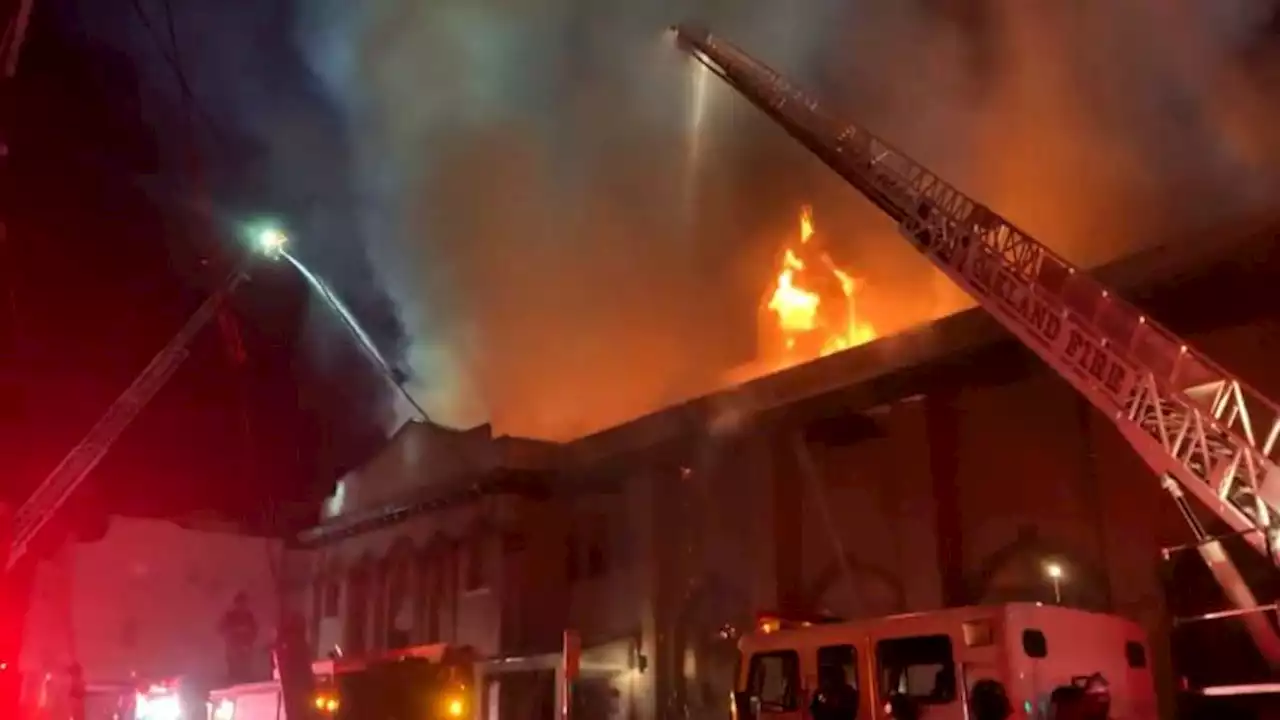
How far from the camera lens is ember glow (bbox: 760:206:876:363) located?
24859mm

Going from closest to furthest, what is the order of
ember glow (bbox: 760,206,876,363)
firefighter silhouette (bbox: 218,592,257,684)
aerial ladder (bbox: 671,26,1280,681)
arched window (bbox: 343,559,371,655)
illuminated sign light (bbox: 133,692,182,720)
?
1. aerial ladder (bbox: 671,26,1280,681)
2. illuminated sign light (bbox: 133,692,182,720)
3. ember glow (bbox: 760,206,876,363)
4. arched window (bbox: 343,559,371,655)
5. firefighter silhouette (bbox: 218,592,257,684)

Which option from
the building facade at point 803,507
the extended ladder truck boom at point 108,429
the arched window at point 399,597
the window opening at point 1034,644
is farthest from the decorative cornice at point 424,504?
the window opening at point 1034,644

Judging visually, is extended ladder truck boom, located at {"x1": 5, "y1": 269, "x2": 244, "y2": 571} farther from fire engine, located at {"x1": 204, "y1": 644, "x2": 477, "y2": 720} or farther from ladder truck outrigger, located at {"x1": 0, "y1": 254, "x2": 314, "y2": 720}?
fire engine, located at {"x1": 204, "y1": 644, "x2": 477, "y2": 720}

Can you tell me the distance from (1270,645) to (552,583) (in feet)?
50.3

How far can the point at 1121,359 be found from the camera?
33.0 feet

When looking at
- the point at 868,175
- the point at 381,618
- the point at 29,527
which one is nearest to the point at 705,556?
the point at 868,175

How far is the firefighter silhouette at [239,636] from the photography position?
31598 mm

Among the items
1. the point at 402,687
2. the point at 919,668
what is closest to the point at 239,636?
the point at 402,687

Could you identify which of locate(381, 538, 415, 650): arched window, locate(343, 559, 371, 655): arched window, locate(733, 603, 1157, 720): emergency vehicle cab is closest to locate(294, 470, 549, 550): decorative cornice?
locate(381, 538, 415, 650): arched window

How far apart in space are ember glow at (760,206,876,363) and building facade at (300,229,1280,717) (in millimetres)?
5768

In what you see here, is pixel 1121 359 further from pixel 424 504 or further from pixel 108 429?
pixel 108 429

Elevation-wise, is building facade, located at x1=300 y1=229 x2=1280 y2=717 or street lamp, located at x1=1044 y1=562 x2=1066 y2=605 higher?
building facade, located at x1=300 y1=229 x2=1280 y2=717

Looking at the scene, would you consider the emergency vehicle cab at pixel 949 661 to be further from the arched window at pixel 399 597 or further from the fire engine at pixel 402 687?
the arched window at pixel 399 597

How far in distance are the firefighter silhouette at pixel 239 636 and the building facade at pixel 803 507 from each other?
7.30 m
